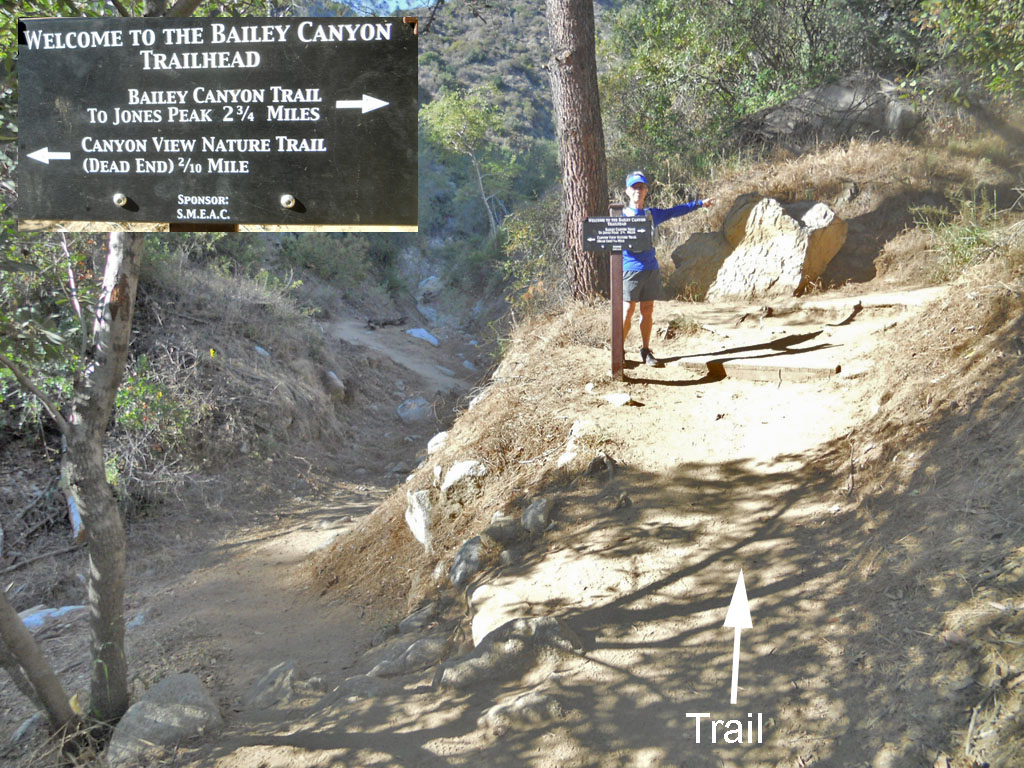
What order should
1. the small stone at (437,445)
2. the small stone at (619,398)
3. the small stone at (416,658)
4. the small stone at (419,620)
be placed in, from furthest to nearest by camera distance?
the small stone at (437,445) → the small stone at (619,398) → the small stone at (419,620) → the small stone at (416,658)

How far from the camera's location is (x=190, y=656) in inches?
223

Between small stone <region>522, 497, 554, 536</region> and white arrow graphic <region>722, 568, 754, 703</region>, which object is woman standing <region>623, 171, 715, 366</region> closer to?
small stone <region>522, 497, 554, 536</region>

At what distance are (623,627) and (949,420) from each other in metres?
2.25

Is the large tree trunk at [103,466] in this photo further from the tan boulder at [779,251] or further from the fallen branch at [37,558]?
the tan boulder at [779,251]

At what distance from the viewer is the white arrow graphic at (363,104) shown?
103 inches

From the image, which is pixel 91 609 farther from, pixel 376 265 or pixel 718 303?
pixel 376 265

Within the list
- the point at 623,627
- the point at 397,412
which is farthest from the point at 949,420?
the point at 397,412

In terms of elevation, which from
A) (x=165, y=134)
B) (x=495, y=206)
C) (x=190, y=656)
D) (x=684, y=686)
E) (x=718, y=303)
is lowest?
(x=190, y=656)

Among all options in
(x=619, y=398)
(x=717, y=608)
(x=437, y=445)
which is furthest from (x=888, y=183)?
(x=717, y=608)

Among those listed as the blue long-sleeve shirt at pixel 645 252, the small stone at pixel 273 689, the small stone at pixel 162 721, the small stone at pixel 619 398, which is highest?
the blue long-sleeve shirt at pixel 645 252

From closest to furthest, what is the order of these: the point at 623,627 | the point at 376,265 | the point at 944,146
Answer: the point at 623,627 < the point at 944,146 < the point at 376,265

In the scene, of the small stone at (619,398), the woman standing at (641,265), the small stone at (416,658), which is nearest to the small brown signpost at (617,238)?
the woman standing at (641,265)

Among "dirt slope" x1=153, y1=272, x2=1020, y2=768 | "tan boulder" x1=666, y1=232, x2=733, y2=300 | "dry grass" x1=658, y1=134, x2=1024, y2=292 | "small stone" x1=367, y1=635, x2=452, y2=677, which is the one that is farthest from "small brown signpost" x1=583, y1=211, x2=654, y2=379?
"dry grass" x1=658, y1=134, x2=1024, y2=292

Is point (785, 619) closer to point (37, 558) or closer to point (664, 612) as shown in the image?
point (664, 612)
